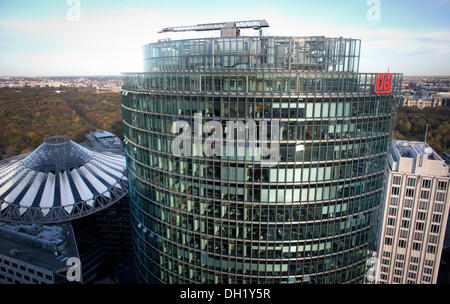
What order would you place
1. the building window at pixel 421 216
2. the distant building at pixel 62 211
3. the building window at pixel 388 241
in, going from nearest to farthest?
1. the distant building at pixel 62 211
2. the building window at pixel 421 216
3. the building window at pixel 388 241

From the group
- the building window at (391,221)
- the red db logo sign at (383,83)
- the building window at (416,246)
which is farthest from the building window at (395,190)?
the red db logo sign at (383,83)

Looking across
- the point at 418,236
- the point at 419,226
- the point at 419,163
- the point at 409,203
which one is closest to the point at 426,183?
the point at 419,163

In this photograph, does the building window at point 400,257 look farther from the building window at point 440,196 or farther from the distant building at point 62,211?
the distant building at point 62,211

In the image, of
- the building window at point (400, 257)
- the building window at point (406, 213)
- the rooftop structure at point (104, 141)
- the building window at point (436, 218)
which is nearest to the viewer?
the building window at point (436, 218)

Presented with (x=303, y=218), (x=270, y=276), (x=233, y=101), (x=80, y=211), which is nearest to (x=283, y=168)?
(x=303, y=218)

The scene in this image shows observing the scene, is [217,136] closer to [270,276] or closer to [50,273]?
[270,276]

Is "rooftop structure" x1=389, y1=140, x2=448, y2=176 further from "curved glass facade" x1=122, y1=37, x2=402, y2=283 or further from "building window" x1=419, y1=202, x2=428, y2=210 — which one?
"curved glass facade" x1=122, y1=37, x2=402, y2=283

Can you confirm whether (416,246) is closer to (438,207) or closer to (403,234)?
(403,234)
